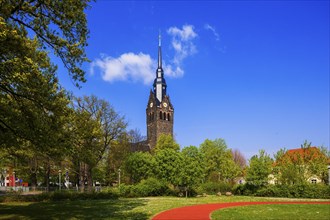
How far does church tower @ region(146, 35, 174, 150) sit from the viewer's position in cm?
10475

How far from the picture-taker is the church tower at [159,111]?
10475 centimetres

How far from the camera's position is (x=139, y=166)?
48.8m

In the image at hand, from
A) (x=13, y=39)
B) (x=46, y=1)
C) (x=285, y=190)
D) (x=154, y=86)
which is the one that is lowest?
(x=285, y=190)

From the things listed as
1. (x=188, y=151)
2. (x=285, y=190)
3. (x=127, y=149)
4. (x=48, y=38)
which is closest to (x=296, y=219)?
(x=48, y=38)

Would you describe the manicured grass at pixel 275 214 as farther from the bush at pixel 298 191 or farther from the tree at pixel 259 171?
the tree at pixel 259 171

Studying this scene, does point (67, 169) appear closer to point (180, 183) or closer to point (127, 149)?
point (127, 149)

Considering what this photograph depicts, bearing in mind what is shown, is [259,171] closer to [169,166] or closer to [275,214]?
[169,166]

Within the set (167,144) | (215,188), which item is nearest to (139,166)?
(215,188)

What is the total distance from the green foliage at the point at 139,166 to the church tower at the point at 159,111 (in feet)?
176

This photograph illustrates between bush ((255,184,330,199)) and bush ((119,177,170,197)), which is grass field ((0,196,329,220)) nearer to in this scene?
bush ((119,177,170,197))

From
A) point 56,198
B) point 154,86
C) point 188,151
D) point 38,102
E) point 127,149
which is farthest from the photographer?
point 154,86

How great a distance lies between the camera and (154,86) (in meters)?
109

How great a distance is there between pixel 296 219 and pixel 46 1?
602 inches

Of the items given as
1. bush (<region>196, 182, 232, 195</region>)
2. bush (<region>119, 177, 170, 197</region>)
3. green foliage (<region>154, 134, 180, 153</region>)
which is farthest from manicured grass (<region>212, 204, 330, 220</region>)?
green foliage (<region>154, 134, 180, 153</region>)
